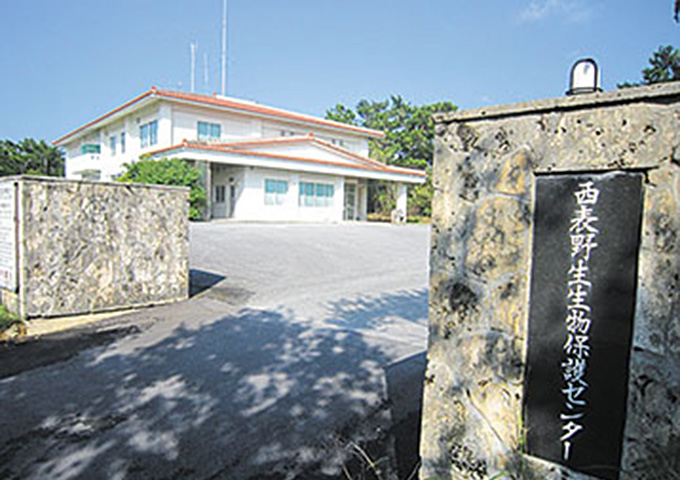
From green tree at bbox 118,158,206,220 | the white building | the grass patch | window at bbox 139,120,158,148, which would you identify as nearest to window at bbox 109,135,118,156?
the white building

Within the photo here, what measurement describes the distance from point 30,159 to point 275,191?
3122 cm

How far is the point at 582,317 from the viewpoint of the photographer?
201 centimetres

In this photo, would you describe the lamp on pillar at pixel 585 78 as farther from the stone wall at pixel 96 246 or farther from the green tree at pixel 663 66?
the green tree at pixel 663 66

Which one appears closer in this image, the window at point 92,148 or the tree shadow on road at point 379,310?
the tree shadow on road at point 379,310

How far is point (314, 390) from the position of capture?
4.01 metres

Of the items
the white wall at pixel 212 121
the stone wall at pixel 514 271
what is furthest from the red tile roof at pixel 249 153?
the stone wall at pixel 514 271

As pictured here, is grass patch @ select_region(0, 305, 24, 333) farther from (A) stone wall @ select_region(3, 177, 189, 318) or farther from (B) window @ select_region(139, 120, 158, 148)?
(B) window @ select_region(139, 120, 158, 148)

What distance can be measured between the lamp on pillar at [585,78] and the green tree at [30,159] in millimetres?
46008

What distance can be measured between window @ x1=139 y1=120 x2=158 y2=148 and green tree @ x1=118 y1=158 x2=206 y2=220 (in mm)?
3869

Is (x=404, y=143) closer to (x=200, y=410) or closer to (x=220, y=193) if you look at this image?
(x=220, y=193)

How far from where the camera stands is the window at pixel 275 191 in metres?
23.2

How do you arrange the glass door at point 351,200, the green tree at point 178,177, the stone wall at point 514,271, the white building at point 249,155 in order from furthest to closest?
1. the glass door at point 351,200
2. the white building at point 249,155
3. the green tree at point 178,177
4. the stone wall at point 514,271

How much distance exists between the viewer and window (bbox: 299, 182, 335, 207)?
24.8 meters

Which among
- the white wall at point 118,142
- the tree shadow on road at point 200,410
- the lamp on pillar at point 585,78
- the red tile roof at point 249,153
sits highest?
the white wall at point 118,142
